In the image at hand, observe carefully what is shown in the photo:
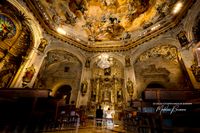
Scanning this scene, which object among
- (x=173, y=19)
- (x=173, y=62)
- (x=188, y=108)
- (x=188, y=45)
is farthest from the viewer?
(x=173, y=62)

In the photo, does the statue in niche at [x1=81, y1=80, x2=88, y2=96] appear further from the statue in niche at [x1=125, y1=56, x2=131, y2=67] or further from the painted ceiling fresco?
the painted ceiling fresco

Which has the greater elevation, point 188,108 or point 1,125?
point 188,108

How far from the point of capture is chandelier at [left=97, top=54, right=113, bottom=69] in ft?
43.1

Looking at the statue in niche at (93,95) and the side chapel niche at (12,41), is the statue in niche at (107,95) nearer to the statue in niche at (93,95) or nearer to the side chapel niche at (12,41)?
the statue in niche at (93,95)

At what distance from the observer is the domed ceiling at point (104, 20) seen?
1096 centimetres

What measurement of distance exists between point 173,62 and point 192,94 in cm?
719

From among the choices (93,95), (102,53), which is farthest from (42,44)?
(93,95)

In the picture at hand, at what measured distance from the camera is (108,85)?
489 inches

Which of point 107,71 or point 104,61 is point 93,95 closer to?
point 107,71

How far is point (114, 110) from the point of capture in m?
10.7

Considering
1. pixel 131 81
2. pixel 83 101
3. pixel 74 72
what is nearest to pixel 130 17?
pixel 131 81

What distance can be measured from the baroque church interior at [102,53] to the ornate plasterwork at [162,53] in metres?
0.09

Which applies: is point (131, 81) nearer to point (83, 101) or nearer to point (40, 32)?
point (83, 101)

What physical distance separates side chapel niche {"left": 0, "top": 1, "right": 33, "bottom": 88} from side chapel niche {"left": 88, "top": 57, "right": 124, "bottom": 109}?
22.0 feet
